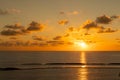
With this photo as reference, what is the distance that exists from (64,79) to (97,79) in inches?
340

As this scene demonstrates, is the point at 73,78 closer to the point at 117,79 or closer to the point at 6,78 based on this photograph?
the point at 117,79

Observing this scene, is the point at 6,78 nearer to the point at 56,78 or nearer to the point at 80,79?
the point at 56,78

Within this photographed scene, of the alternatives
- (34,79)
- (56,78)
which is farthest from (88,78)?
(34,79)

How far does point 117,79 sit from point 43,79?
19422mm

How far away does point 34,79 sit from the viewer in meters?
83.6

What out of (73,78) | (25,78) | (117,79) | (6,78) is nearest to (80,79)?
(73,78)

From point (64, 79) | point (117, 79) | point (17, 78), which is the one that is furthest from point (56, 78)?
point (117, 79)

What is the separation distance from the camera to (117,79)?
270ft

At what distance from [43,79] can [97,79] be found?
1424 cm

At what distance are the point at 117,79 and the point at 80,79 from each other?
31.6 ft

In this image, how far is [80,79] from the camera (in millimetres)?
83188

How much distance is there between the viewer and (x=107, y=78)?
84.8 meters

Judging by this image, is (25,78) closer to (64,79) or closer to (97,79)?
(64,79)

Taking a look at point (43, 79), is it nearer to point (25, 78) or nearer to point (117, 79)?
point (25, 78)
